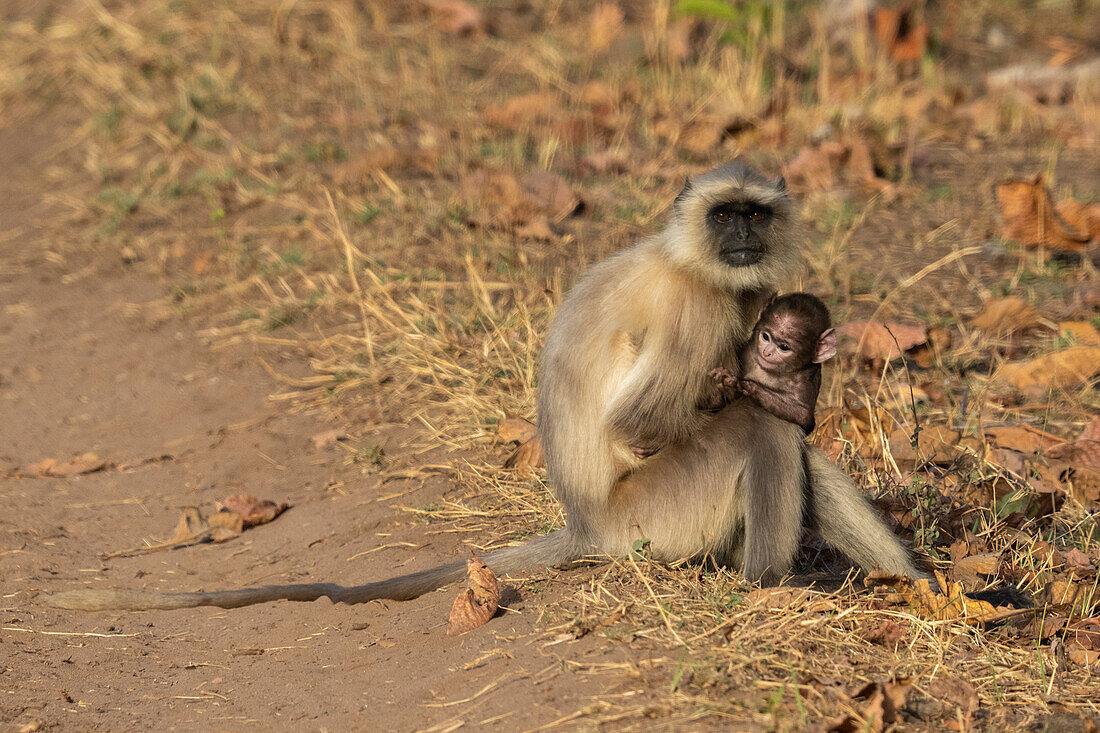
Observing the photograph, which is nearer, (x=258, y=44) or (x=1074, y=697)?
(x=1074, y=697)

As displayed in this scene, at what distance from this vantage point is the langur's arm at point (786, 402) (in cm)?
330

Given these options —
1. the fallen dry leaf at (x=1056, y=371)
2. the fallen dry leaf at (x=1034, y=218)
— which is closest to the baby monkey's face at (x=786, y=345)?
the fallen dry leaf at (x=1056, y=371)

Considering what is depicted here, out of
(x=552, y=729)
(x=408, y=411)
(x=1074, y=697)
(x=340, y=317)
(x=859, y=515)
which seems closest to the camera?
(x=552, y=729)

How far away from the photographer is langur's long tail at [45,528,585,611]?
139 inches

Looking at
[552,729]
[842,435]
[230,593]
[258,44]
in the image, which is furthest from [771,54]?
[552,729]

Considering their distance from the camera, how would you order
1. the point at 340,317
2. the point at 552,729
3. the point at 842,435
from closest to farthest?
the point at 552,729
the point at 842,435
the point at 340,317

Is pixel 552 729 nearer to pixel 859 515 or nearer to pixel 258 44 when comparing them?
pixel 859 515

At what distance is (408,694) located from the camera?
115 inches

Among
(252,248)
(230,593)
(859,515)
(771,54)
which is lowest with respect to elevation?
(230,593)

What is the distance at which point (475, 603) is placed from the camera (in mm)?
3240

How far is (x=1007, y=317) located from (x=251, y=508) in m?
3.58

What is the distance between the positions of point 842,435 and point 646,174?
10.8 feet

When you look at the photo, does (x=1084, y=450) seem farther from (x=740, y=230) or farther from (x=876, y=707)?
(x=876, y=707)

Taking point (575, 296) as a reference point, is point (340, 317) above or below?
below
